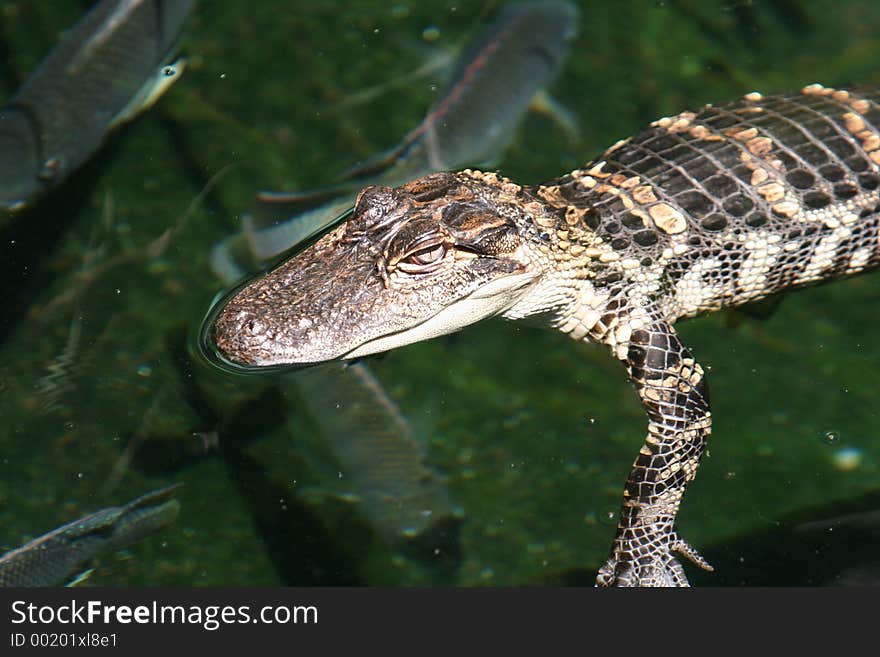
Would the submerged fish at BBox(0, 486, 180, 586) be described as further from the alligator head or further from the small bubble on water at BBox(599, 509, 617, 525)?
the small bubble on water at BBox(599, 509, 617, 525)

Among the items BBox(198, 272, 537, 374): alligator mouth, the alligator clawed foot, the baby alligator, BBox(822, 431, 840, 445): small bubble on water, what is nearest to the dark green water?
BBox(822, 431, 840, 445): small bubble on water

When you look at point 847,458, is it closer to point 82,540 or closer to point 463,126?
point 463,126

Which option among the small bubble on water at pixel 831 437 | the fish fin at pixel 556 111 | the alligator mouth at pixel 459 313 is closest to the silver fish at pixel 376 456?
the alligator mouth at pixel 459 313

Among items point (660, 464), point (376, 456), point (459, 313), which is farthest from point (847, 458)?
point (376, 456)

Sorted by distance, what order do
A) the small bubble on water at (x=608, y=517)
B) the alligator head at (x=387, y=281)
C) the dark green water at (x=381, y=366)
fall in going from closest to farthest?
the alligator head at (x=387, y=281)
the dark green water at (x=381, y=366)
the small bubble on water at (x=608, y=517)

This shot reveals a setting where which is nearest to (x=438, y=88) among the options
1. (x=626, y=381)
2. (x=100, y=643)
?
(x=626, y=381)

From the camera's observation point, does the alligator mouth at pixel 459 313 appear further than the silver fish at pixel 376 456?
No

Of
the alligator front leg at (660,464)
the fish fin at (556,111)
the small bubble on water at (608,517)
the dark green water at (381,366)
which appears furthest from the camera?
the fish fin at (556,111)

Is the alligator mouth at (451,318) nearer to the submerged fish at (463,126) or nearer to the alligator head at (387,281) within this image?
the alligator head at (387,281)
